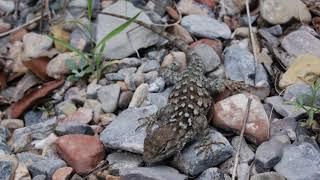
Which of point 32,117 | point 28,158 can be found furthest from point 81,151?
point 32,117

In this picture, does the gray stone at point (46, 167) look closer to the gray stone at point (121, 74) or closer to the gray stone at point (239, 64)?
the gray stone at point (121, 74)

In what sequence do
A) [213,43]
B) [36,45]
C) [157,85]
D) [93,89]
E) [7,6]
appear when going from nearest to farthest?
[157,85] < [93,89] < [213,43] < [36,45] < [7,6]

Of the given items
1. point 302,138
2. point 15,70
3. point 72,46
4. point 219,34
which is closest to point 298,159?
point 302,138

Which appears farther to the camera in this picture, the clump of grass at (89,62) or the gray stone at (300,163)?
the clump of grass at (89,62)

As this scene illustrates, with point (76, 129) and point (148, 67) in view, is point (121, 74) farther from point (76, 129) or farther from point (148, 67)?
point (76, 129)

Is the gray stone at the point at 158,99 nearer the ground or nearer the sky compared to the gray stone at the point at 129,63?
nearer the ground

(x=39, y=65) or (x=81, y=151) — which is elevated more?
(x=39, y=65)

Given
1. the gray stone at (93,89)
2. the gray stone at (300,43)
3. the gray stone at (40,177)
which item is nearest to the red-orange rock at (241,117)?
the gray stone at (300,43)
